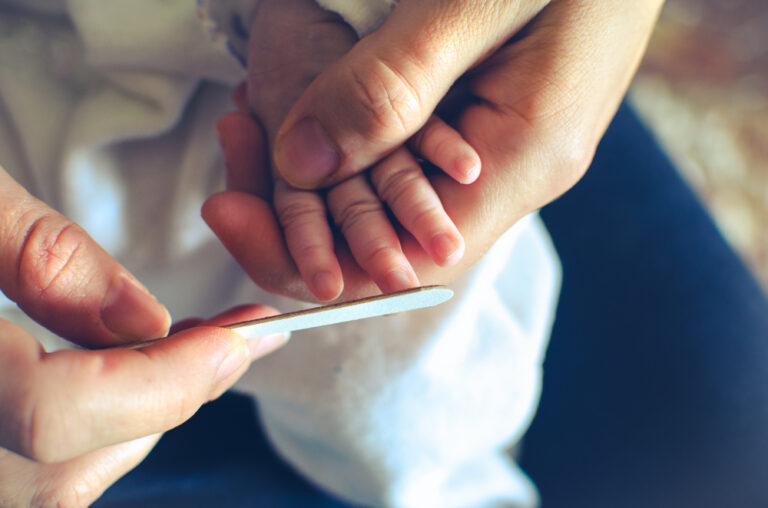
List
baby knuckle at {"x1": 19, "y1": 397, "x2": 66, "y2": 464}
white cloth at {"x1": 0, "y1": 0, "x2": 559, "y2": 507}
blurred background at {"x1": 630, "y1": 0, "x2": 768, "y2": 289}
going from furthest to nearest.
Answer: blurred background at {"x1": 630, "y1": 0, "x2": 768, "y2": 289}, white cloth at {"x1": 0, "y1": 0, "x2": 559, "y2": 507}, baby knuckle at {"x1": 19, "y1": 397, "x2": 66, "y2": 464}

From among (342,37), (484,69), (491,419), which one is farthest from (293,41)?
(491,419)

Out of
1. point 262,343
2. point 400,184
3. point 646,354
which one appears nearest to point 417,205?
point 400,184

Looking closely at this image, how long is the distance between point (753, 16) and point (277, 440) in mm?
1659

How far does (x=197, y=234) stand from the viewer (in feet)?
1.84

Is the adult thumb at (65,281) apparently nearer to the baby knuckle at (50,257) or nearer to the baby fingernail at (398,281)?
A: the baby knuckle at (50,257)

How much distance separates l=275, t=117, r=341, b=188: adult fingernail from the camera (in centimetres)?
40

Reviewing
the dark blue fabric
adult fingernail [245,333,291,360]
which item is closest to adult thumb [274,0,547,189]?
adult fingernail [245,333,291,360]

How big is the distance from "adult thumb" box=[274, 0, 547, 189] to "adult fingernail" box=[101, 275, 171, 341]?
0.13m

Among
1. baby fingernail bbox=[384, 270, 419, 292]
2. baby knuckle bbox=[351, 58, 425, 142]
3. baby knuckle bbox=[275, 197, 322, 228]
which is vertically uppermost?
baby knuckle bbox=[351, 58, 425, 142]

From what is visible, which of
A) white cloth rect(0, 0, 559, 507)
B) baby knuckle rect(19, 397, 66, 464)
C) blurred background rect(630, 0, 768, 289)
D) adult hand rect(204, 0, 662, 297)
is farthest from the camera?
blurred background rect(630, 0, 768, 289)

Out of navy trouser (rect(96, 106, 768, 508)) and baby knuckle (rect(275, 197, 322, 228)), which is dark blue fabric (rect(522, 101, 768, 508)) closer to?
navy trouser (rect(96, 106, 768, 508))

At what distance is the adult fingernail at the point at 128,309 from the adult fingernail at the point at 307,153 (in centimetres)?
13

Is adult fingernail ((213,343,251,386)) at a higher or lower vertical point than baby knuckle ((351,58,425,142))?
lower

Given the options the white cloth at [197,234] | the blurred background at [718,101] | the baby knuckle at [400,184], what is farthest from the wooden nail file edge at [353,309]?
the blurred background at [718,101]
